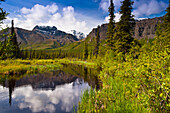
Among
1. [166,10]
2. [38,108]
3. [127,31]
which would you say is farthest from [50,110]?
[166,10]

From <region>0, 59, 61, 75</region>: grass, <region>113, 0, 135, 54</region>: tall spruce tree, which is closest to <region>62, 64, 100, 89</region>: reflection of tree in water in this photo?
<region>113, 0, 135, 54</region>: tall spruce tree

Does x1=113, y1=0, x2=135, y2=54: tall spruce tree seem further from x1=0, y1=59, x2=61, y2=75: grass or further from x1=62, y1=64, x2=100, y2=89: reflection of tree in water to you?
x1=0, y1=59, x2=61, y2=75: grass

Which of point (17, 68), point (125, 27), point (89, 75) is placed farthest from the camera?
point (17, 68)

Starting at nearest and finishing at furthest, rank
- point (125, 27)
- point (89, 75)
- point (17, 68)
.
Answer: point (125, 27), point (89, 75), point (17, 68)

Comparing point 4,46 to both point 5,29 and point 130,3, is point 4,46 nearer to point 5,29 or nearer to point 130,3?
point 5,29

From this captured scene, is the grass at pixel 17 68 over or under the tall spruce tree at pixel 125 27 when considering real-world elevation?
under

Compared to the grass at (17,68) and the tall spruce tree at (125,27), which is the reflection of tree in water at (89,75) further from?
the grass at (17,68)

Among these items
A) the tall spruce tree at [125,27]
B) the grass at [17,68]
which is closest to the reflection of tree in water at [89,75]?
the tall spruce tree at [125,27]

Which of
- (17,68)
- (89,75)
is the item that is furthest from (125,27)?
(17,68)

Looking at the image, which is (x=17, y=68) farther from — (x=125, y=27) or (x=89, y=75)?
(x=125, y=27)

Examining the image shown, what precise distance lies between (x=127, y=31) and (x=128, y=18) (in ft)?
7.20

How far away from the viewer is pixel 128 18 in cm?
1689

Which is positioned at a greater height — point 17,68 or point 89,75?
point 17,68

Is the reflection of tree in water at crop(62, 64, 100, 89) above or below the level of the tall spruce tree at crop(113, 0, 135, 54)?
below
